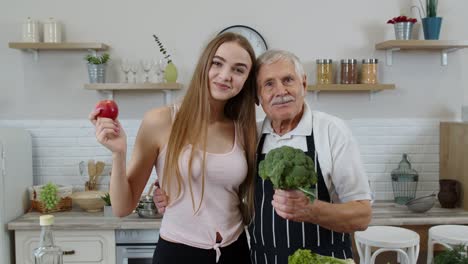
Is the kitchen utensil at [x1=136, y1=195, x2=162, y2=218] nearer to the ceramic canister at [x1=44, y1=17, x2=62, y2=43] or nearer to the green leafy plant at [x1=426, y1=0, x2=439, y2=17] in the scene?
the ceramic canister at [x1=44, y1=17, x2=62, y2=43]

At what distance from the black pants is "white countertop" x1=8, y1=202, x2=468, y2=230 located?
4.80 feet

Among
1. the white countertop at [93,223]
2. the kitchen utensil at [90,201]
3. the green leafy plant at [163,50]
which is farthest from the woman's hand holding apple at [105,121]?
the green leafy plant at [163,50]

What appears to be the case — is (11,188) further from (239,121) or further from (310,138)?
(310,138)

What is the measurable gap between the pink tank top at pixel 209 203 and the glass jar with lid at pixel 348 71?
223cm

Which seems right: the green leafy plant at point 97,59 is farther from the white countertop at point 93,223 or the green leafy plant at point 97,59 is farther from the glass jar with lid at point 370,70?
the glass jar with lid at point 370,70

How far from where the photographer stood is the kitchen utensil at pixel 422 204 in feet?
11.5

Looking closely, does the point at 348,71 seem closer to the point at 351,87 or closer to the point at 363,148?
the point at 351,87

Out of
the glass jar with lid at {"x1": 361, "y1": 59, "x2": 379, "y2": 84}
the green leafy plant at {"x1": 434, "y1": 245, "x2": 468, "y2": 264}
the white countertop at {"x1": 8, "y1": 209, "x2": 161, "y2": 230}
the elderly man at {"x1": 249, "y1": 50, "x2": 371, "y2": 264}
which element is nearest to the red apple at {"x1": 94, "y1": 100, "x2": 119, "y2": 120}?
the elderly man at {"x1": 249, "y1": 50, "x2": 371, "y2": 264}

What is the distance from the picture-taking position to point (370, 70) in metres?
3.89

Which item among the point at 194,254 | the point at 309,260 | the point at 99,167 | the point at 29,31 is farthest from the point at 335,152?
the point at 29,31

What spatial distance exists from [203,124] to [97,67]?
2.18m

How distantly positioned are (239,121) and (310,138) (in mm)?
295

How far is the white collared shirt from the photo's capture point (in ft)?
5.90

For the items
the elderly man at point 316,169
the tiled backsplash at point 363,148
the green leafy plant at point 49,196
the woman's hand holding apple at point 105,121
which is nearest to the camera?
the woman's hand holding apple at point 105,121
